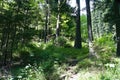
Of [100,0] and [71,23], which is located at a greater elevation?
[100,0]

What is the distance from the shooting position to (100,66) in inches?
413

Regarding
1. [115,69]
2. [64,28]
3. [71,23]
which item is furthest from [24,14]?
[71,23]

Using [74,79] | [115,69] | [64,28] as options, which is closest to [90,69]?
[74,79]

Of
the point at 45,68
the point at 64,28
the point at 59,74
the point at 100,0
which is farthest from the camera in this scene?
the point at 64,28

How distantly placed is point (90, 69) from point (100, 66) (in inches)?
17.5

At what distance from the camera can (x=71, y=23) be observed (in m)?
33.0

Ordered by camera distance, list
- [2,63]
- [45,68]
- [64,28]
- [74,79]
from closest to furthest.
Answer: [74,79] < [45,68] < [2,63] < [64,28]

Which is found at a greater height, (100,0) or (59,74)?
(100,0)

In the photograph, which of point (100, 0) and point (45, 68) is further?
point (100, 0)

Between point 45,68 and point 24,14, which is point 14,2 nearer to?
point 24,14

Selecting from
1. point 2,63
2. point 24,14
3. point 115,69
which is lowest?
point 2,63

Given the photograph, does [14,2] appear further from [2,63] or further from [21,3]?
[2,63]

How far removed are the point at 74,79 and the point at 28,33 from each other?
7247 millimetres

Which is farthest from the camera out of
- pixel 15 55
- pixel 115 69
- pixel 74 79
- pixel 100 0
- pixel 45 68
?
pixel 100 0
